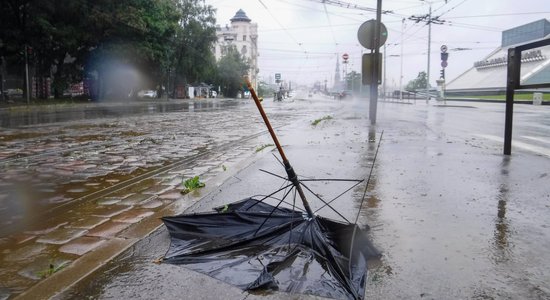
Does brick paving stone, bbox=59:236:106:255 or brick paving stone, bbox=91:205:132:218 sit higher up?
brick paving stone, bbox=91:205:132:218

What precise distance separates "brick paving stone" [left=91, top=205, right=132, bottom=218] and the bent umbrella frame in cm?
105

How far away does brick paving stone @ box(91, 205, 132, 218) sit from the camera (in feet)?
14.4

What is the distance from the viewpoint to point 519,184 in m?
5.51

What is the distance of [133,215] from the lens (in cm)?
436

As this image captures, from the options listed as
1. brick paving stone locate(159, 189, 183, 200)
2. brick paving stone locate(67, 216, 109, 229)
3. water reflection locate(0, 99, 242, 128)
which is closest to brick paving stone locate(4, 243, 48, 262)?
brick paving stone locate(67, 216, 109, 229)

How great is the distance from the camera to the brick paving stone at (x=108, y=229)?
149 inches

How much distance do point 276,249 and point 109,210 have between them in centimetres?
216

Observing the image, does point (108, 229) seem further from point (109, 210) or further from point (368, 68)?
point (368, 68)

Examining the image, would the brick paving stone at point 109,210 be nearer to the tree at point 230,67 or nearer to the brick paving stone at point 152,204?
the brick paving stone at point 152,204

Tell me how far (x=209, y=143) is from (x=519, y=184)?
6600 millimetres

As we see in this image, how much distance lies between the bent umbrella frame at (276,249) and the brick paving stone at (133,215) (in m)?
0.71

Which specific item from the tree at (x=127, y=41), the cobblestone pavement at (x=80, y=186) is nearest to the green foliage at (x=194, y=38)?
the tree at (x=127, y=41)

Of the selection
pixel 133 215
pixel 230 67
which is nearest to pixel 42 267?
pixel 133 215

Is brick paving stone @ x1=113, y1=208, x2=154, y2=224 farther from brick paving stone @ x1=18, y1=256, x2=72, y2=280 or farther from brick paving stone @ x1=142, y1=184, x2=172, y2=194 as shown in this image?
brick paving stone @ x1=18, y1=256, x2=72, y2=280
